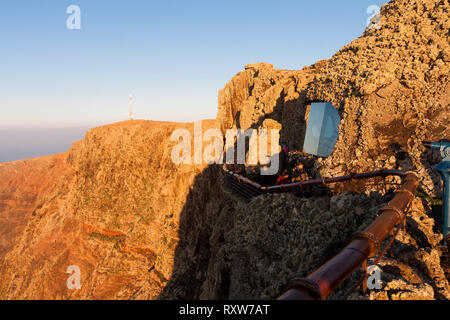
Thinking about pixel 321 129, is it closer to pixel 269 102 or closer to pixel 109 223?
pixel 269 102

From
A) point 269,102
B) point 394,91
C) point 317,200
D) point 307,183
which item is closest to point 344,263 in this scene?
point 317,200

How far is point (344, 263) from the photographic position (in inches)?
99.1

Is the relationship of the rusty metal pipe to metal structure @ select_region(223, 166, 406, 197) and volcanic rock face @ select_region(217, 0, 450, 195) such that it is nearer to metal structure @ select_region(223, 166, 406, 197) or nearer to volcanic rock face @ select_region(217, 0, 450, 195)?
metal structure @ select_region(223, 166, 406, 197)

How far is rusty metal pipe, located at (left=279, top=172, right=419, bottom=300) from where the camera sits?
2.19 metres

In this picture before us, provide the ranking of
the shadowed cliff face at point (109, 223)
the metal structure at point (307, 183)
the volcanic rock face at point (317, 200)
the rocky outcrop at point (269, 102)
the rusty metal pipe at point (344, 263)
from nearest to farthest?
1. the rusty metal pipe at point (344, 263)
2. the volcanic rock face at point (317, 200)
3. the metal structure at point (307, 183)
4. the rocky outcrop at point (269, 102)
5. the shadowed cliff face at point (109, 223)

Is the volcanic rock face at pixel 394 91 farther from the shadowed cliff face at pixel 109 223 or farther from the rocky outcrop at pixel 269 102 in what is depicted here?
the shadowed cliff face at pixel 109 223

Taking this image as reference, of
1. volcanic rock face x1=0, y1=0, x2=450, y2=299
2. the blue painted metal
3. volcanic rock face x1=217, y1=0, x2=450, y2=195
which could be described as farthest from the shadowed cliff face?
volcanic rock face x1=217, y1=0, x2=450, y2=195

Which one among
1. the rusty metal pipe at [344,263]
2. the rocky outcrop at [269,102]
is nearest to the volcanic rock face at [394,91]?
the rocky outcrop at [269,102]

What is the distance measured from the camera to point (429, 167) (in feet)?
22.1

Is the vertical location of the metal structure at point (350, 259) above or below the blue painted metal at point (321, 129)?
below

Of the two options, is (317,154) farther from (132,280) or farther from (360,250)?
(132,280)

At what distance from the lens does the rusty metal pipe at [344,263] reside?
219cm

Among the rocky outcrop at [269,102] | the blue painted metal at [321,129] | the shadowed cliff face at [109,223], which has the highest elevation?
the rocky outcrop at [269,102]

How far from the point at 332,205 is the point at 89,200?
161ft
